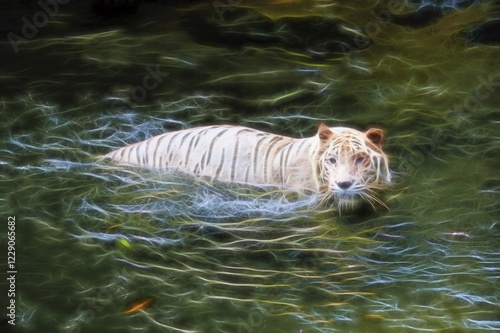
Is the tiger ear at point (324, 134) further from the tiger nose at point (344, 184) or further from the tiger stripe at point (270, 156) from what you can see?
the tiger nose at point (344, 184)

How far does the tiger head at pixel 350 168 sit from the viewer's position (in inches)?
78.9

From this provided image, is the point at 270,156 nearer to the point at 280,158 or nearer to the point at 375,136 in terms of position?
the point at 280,158

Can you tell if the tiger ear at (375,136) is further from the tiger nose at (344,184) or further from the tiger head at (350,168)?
the tiger nose at (344,184)

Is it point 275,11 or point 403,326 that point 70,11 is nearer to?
point 275,11

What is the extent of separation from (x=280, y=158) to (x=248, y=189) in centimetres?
11

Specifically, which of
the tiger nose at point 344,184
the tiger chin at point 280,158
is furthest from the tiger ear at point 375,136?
the tiger nose at point 344,184

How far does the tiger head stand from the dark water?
37 millimetres

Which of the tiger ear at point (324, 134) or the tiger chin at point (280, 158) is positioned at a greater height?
the tiger ear at point (324, 134)

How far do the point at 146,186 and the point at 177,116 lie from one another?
0.20m

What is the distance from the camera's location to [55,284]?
199cm

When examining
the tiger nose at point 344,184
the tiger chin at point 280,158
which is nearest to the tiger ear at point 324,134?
the tiger chin at point 280,158

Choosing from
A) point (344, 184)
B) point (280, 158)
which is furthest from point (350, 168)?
point (280, 158)

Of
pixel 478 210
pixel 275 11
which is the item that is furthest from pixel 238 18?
pixel 478 210

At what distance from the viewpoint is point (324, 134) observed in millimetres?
2045
